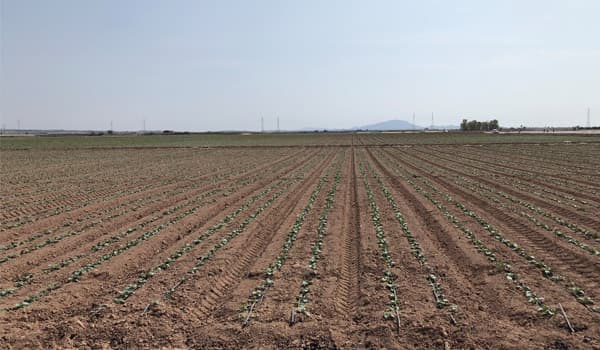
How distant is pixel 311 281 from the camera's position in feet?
25.9

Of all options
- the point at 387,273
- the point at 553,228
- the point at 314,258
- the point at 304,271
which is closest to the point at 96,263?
the point at 304,271

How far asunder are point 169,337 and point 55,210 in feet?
37.8

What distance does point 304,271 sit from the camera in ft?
27.7

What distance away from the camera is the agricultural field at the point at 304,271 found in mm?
6043

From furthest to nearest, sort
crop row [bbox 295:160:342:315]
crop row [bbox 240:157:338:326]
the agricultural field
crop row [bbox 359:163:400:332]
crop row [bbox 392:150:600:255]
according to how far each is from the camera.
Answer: crop row [bbox 392:150:600:255] < crop row [bbox 295:160:342:315] < crop row [bbox 240:157:338:326] < crop row [bbox 359:163:400:332] < the agricultural field

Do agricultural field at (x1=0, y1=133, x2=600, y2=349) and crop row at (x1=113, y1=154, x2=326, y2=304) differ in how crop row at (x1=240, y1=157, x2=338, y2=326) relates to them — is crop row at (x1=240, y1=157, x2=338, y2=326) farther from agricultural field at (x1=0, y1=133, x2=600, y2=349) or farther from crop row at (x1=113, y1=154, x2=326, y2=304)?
crop row at (x1=113, y1=154, x2=326, y2=304)

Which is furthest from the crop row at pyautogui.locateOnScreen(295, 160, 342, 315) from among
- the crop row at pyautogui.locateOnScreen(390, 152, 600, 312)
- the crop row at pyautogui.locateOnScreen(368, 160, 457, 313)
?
the crop row at pyautogui.locateOnScreen(390, 152, 600, 312)

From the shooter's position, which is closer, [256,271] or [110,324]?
[110,324]

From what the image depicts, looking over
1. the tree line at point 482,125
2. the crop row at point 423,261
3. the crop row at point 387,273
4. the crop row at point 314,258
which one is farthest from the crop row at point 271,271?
the tree line at point 482,125

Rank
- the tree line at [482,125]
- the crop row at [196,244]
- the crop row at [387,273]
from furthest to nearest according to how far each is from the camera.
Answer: the tree line at [482,125] → the crop row at [196,244] → the crop row at [387,273]

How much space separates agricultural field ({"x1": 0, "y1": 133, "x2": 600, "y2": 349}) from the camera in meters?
6.04

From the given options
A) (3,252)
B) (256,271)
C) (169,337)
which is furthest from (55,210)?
(169,337)

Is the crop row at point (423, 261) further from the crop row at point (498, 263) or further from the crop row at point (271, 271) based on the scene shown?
the crop row at point (271, 271)

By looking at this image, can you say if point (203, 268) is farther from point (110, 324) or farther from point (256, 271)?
point (110, 324)
